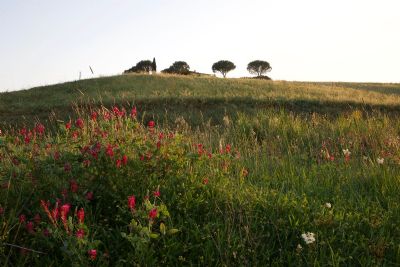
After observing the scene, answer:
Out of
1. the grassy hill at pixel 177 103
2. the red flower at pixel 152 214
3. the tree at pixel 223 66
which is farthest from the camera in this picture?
the tree at pixel 223 66

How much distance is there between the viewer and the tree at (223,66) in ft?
234

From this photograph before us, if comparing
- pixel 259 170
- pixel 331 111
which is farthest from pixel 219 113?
pixel 259 170

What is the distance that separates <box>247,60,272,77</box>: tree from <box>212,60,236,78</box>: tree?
15.9ft

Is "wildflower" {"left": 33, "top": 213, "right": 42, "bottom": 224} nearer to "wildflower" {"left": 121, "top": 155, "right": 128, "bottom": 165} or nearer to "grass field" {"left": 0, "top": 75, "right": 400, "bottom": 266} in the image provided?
"grass field" {"left": 0, "top": 75, "right": 400, "bottom": 266}

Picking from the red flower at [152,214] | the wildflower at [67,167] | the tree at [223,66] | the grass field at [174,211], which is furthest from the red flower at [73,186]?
the tree at [223,66]

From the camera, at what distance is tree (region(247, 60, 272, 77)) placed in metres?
74.1

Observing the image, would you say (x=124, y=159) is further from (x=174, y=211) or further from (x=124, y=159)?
(x=174, y=211)

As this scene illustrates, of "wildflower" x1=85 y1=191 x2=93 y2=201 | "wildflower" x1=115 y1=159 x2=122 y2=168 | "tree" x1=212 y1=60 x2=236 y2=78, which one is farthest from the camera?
"tree" x1=212 y1=60 x2=236 y2=78

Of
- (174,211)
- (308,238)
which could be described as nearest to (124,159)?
(174,211)

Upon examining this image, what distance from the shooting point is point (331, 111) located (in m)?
18.1

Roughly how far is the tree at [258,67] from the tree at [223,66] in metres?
4.86

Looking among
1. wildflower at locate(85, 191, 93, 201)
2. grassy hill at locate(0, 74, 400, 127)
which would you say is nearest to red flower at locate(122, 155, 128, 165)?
wildflower at locate(85, 191, 93, 201)

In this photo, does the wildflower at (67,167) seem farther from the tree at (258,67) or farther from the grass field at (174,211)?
the tree at (258,67)

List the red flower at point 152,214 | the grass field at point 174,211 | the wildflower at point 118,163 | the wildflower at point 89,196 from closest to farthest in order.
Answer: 1. the red flower at point 152,214
2. the grass field at point 174,211
3. the wildflower at point 89,196
4. the wildflower at point 118,163
